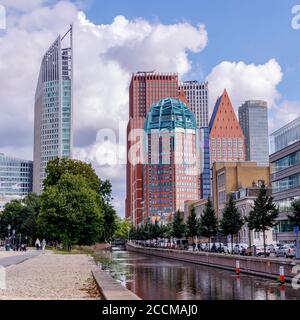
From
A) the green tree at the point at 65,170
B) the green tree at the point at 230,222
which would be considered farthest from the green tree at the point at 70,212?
the green tree at the point at 230,222

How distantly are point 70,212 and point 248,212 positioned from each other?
40.9 meters

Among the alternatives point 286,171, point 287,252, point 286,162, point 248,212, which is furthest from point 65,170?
point 287,252

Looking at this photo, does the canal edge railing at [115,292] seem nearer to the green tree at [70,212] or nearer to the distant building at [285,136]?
the green tree at [70,212]

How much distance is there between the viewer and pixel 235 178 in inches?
5128

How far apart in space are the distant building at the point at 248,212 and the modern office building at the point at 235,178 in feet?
25.8

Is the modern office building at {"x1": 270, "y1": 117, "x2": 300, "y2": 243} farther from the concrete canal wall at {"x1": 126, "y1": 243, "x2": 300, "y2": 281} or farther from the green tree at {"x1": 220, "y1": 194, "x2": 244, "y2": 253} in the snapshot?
the concrete canal wall at {"x1": 126, "y1": 243, "x2": 300, "y2": 281}

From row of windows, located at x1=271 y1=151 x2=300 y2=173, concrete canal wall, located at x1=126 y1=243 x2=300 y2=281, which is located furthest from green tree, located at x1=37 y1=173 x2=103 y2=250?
row of windows, located at x1=271 y1=151 x2=300 y2=173

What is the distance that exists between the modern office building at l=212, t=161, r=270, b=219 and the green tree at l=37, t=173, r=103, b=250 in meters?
54.5

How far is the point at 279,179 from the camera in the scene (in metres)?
99.3

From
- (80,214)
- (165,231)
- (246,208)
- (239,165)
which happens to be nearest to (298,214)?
(80,214)

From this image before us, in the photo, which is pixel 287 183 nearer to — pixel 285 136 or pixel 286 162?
pixel 286 162

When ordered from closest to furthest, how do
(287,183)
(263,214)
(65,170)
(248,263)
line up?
(248,263)
(263,214)
(65,170)
(287,183)
